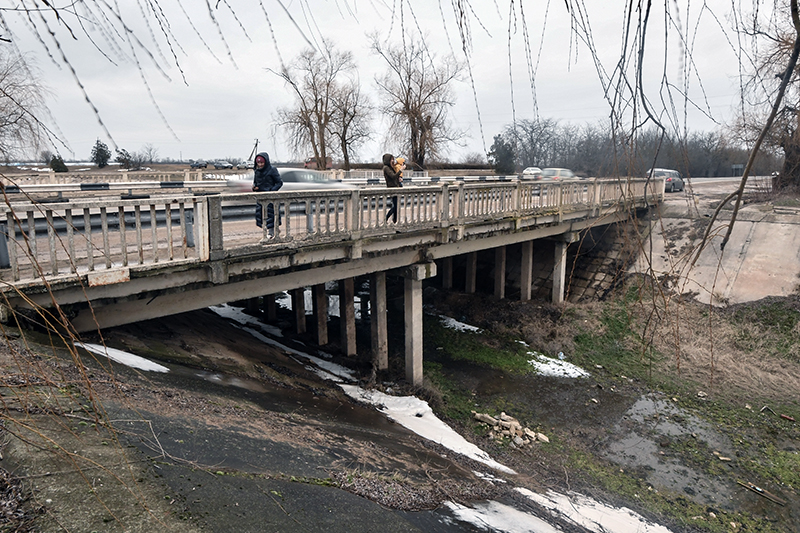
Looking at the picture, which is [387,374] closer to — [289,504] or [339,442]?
[339,442]

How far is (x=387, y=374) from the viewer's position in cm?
1258

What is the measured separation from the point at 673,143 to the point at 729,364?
14.0 m

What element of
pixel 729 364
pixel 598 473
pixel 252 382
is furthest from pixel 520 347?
pixel 252 382

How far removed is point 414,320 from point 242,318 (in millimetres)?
7159

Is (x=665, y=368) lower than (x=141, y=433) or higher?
lower

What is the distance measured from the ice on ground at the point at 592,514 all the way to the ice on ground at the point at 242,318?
9.87 m

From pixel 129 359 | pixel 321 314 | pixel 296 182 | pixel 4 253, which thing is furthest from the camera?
pixel 296 182

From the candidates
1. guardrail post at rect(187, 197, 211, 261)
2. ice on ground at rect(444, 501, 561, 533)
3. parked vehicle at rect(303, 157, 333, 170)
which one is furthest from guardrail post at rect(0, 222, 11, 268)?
parked vehicle at rect(303, 157, 333, 170)

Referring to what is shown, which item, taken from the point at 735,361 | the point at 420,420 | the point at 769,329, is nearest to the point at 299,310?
the point at 420,420

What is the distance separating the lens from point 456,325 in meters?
17.0

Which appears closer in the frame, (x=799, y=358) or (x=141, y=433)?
(x=141, y=433)

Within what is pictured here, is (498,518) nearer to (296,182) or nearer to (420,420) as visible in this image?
(420,420)

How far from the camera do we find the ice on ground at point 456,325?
16578 millimetres

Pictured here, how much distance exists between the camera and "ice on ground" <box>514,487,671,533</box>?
20.3ft
